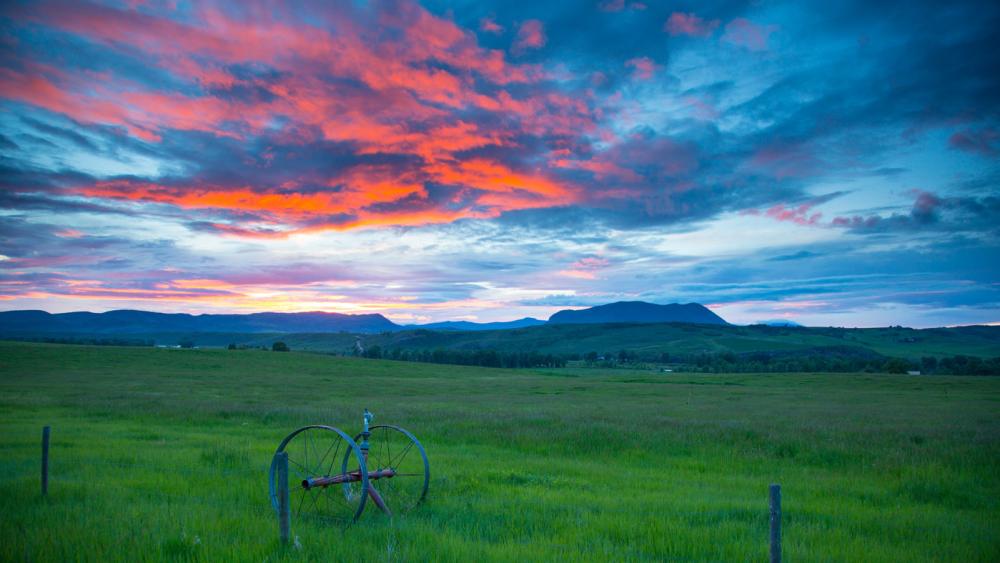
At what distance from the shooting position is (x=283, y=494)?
25.2 ft

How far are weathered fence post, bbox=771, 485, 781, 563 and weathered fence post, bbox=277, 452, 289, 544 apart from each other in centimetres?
573

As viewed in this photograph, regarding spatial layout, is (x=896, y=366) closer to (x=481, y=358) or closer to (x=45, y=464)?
(x=481, y=358)

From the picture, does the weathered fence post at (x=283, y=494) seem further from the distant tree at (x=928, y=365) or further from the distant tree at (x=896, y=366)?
the distant tree at (x=928, y=365)

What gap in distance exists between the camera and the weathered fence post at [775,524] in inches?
227

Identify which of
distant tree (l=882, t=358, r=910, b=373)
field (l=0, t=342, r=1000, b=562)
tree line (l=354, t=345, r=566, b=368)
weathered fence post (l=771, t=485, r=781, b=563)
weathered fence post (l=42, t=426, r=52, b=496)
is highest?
weathered fence post (l=771, t=485, r=781, b=563)

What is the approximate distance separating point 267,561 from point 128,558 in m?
1.96

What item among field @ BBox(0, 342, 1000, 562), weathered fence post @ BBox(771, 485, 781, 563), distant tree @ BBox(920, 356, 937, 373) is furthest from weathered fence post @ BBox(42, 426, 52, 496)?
distant tree @ BBox(920, 356, 937, 373)

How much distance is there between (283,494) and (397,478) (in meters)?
6.38

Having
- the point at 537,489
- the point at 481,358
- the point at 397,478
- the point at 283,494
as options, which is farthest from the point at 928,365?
the point at 283,494

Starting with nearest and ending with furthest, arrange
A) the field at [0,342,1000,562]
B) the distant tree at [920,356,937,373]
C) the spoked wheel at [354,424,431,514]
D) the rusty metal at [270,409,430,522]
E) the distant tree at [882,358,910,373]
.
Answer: the field at [0,342,1000,562] < the rusty metal at [270,409,430,522] < the spoked wheel at [354,424,431,514] < the distant tree at [882,358,910,373] < the distant tree at [920,356,937,373]

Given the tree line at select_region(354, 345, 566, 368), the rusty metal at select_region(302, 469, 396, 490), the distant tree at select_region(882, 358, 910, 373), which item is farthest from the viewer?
the tree line at select_region(354, 345, 566, 368)

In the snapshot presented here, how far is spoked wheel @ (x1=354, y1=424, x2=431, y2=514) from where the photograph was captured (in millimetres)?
9745

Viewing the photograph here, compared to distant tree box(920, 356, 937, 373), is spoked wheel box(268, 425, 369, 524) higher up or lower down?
higher up

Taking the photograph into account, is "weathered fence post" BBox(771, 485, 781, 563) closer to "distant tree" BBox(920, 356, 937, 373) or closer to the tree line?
"distant tree" BBox(920, 356, 937, 373)
